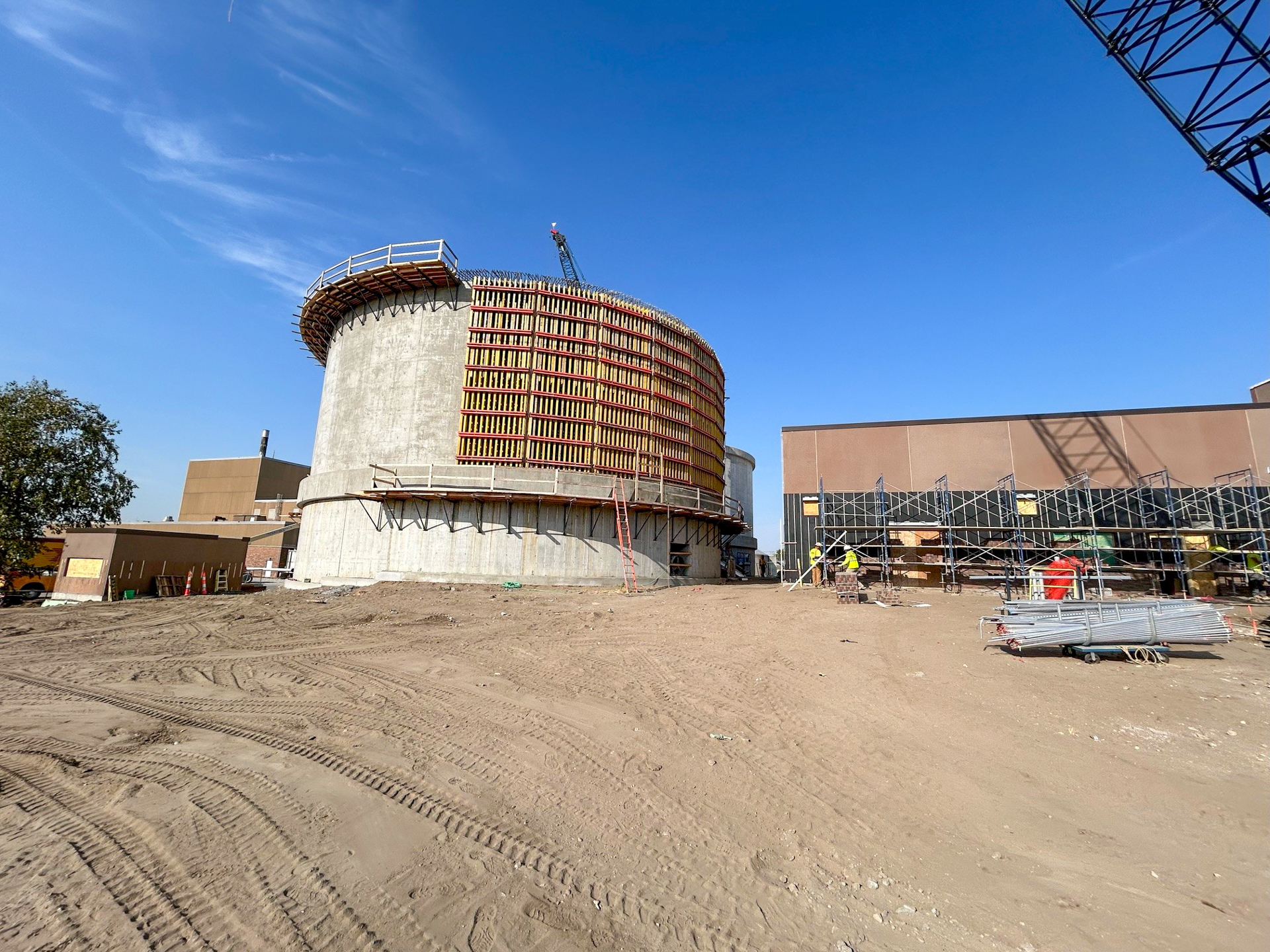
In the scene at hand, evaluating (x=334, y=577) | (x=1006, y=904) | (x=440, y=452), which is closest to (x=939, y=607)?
(x=1006, y=904)

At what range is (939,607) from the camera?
63.1 feet

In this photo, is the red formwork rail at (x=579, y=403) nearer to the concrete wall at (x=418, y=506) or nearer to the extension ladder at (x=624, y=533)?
the concrete wall at (x=418, y=506)

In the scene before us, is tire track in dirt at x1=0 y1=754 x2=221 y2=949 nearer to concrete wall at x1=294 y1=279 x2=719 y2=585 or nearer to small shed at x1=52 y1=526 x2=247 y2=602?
concrete wall at x1=294 y1=279 x2=719 y2=585

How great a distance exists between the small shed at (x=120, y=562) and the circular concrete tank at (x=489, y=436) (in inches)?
198

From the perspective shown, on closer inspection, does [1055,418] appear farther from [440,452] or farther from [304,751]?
[304,751]

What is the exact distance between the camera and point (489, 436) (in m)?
26.1

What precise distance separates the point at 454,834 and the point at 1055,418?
128ft

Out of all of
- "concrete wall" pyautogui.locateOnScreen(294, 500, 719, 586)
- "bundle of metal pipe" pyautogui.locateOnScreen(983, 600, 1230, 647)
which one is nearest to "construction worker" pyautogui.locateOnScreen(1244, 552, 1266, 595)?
"bundle of metal pipe" pyautogui.locateOnScreen(983, 600, 1230, 647)

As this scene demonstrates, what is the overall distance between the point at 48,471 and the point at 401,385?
15106 millimetres

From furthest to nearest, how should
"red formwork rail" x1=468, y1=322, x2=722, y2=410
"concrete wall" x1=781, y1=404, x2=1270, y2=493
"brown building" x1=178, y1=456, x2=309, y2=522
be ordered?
"brown building" x1=178, y1=456, x2=309, y2=522 → "concrete wall" x1=781, y1=404, x2=1270, y2=493 → "red formwork rail" x1=468, y1=322, x2=722, y2=410

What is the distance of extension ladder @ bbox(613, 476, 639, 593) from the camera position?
82.0 feet

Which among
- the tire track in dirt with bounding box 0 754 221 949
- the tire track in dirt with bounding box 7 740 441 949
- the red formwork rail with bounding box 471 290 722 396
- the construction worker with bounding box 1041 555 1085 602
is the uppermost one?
the red formwork rail with bounding box 471 290 722 396

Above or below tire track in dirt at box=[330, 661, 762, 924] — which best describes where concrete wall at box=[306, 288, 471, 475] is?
above

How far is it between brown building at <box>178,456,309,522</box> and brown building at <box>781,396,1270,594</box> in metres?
54.2
